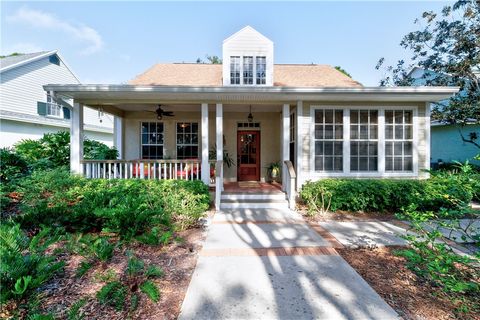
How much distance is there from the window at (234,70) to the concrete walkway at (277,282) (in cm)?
628

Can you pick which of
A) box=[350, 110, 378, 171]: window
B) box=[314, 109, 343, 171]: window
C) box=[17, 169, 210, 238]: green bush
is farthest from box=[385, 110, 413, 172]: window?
box=[17, 169, 210, 238]: green bush

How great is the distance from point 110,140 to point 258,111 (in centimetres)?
1343

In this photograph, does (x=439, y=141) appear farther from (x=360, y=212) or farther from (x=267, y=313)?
(x=267, y=313)

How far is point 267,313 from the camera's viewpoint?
2.38 m

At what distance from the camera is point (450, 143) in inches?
494

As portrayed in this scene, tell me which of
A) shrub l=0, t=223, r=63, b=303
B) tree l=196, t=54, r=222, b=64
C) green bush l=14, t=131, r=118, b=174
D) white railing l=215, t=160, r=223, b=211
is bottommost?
shrub l=0, t=223, r=63, b=303

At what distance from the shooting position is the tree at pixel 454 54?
9.87 metres

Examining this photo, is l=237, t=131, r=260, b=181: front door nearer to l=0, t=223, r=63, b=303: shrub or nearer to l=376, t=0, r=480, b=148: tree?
l=0, t=223, r=63, b=303: shrub

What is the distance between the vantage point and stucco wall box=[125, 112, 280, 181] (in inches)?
383

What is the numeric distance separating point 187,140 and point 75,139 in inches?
156

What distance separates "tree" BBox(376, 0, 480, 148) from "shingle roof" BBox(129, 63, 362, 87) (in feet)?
15.1

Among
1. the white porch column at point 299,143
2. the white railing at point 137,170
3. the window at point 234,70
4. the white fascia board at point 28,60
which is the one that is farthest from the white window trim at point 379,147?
the white fascia board at point 28,60

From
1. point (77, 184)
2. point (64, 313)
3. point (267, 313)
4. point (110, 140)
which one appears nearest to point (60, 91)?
point (77, 184)

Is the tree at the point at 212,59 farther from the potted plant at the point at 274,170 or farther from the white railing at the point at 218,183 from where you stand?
the white railing at the point at 218,183
